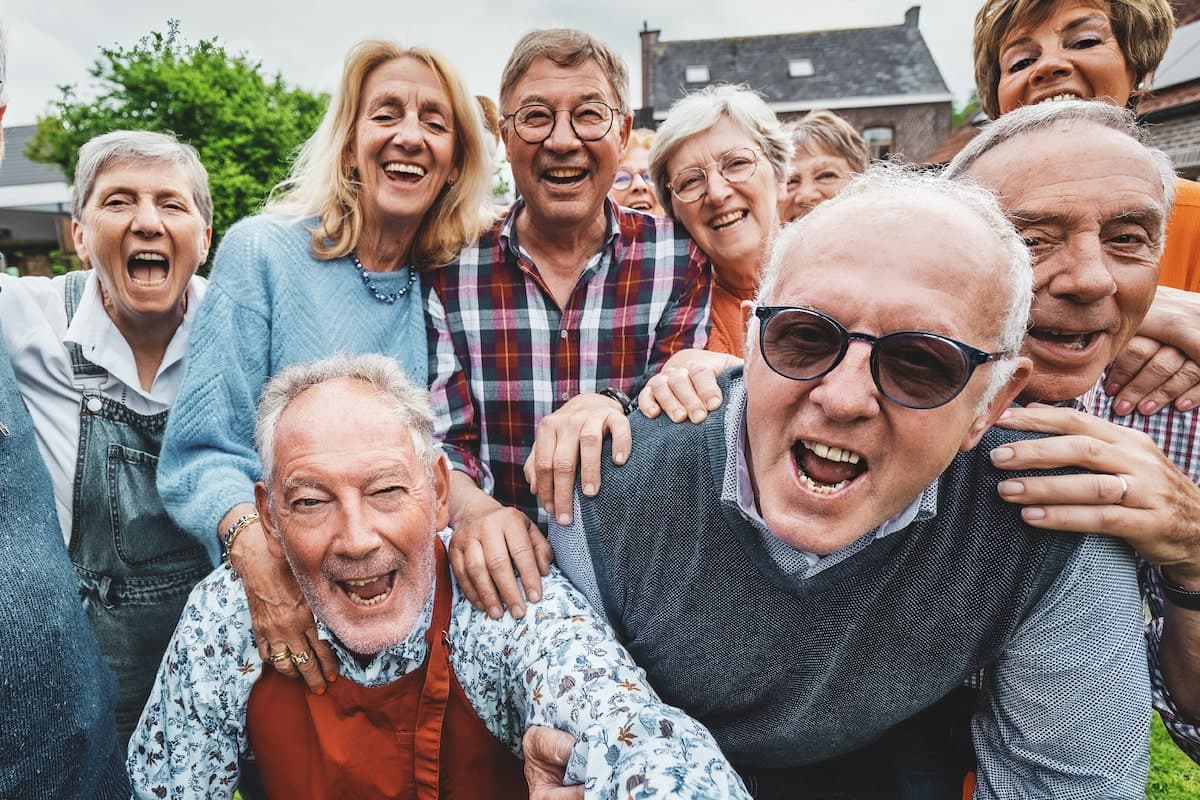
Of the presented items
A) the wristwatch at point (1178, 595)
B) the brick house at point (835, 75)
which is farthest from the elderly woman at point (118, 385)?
the brick house at point (835, 75)

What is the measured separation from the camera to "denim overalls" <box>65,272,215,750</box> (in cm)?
263

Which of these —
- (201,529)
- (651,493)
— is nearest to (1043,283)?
(651,493)

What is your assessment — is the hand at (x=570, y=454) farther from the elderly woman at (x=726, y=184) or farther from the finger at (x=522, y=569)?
the elderly woman at (x=726, y=184)

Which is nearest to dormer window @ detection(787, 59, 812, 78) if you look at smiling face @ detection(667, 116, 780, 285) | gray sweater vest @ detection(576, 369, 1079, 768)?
smiling face @ detection(667, 116, 780, 285)

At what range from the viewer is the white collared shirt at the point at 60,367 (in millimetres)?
2609

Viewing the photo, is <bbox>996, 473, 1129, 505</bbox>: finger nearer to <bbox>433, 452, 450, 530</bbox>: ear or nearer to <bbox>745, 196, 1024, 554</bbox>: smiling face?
<bbox>745, 196, 1024, 554</bbox>: smiling face

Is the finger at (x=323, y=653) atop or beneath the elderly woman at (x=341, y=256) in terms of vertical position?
beneath

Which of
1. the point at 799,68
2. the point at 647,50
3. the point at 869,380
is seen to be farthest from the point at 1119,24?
the point at 647,50

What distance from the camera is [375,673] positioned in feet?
6.55

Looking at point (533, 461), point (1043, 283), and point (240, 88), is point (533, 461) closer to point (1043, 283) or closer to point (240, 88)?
point (1043, 283)

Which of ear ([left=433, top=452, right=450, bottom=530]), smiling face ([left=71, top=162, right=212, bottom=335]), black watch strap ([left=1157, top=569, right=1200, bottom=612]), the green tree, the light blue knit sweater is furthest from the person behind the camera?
the green tree

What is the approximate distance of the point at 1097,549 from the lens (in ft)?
5.32

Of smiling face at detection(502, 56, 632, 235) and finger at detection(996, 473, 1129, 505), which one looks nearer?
finger at detection(996, 473, 1129, 505)

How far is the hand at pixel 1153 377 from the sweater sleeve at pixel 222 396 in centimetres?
246
